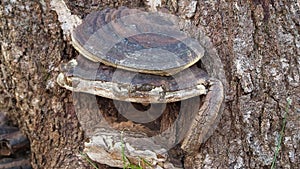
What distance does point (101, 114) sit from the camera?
7.34 ft

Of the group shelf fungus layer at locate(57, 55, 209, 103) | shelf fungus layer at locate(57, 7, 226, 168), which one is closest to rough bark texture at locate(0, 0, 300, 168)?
shelf fungus layer at locate(57, 7, 226, 168)

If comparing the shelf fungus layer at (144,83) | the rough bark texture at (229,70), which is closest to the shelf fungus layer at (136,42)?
the shelf fungus layer at (144,83)

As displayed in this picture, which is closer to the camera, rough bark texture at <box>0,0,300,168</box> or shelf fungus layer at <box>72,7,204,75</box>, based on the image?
shelf fungus layer at <box>72,7,204,75</box>

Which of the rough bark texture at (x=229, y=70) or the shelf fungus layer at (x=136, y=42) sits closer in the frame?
the shelf fungus layer at (x=136, y=42)

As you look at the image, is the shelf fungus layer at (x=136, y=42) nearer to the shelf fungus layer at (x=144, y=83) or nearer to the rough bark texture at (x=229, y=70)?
the shelf fungus layer at (x=144, y=83)

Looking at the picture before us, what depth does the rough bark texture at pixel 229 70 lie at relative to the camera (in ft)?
6.92

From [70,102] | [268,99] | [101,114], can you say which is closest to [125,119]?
[101,114]

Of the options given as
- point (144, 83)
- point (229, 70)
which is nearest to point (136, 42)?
point (144, 83)

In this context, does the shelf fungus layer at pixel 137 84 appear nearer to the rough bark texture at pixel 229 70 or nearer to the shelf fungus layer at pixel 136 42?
the shelf fungus layer at pixel 136 42

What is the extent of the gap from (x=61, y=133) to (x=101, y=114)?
0.24 m

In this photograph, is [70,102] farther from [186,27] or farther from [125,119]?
[186,27]

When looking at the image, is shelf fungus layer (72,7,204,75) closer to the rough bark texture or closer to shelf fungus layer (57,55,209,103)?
shelf fungus layer (57,55,209,103)

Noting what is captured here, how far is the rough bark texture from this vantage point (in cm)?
211

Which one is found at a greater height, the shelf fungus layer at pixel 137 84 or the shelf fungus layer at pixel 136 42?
the shelf fungus layer at pixel 136 42
